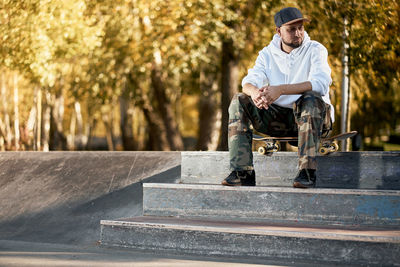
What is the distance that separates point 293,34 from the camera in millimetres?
5145

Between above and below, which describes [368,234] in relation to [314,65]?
below

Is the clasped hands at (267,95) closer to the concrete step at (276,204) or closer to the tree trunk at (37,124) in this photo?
the concrete step at (276,204)

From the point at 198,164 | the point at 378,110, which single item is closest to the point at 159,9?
the point at 198,164

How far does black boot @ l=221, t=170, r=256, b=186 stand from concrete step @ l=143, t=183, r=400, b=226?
0.21 feet

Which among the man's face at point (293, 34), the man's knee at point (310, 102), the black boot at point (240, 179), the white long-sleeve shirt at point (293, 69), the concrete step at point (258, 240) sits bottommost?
the concrete step at point (258, 240)

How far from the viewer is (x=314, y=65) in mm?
4973

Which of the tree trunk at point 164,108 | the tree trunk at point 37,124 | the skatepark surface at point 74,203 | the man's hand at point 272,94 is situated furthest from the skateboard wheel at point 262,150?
the tree trunk at point 37,124

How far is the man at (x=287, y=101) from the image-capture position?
15.2ft

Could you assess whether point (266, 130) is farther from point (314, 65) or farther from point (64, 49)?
point (64, 49)

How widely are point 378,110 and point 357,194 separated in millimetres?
22958

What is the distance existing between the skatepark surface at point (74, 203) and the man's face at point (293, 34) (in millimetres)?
1879

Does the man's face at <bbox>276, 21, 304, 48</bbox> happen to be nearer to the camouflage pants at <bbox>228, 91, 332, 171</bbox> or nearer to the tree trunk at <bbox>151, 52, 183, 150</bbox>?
the camouflage pants at <bbox>228, 91, 332, 171</bbox>

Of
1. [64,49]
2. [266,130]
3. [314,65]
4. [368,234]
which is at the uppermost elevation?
[64,49]

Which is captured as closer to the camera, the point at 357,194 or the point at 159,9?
the point at 357,194
